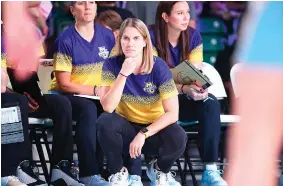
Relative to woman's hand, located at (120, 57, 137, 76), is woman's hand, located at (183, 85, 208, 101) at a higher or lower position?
lower

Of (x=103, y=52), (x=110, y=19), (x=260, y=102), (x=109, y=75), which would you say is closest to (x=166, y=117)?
(x=109, y=75)

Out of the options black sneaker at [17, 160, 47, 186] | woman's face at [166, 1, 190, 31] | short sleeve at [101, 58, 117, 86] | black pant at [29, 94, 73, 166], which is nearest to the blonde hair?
short sleeve at [101, 58, 117, 86]

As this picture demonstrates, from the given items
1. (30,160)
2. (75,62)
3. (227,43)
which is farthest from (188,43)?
(227,43)

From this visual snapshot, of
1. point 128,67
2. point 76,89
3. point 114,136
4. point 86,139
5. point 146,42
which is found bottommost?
point 86,139

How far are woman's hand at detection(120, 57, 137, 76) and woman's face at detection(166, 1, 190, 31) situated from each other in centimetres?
76

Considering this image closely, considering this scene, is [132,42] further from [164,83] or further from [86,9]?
[86,9]

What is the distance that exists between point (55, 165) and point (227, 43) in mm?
2716

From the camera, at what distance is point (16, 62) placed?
12.6 feet

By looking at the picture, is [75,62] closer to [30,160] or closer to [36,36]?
[36,36]

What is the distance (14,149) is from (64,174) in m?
0.42

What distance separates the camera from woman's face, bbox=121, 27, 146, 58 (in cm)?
349

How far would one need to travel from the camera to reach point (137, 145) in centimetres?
336

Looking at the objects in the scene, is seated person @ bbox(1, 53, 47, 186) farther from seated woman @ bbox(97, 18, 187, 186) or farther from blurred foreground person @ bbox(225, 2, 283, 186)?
blurred foreground person @ bbox(225, 2, 283, 186)

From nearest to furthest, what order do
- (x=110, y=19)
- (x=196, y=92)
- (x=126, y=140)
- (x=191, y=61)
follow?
(x=126, y=140) < (x=196, y=92) < (x=191, y=61) < (x=110, y=19)
